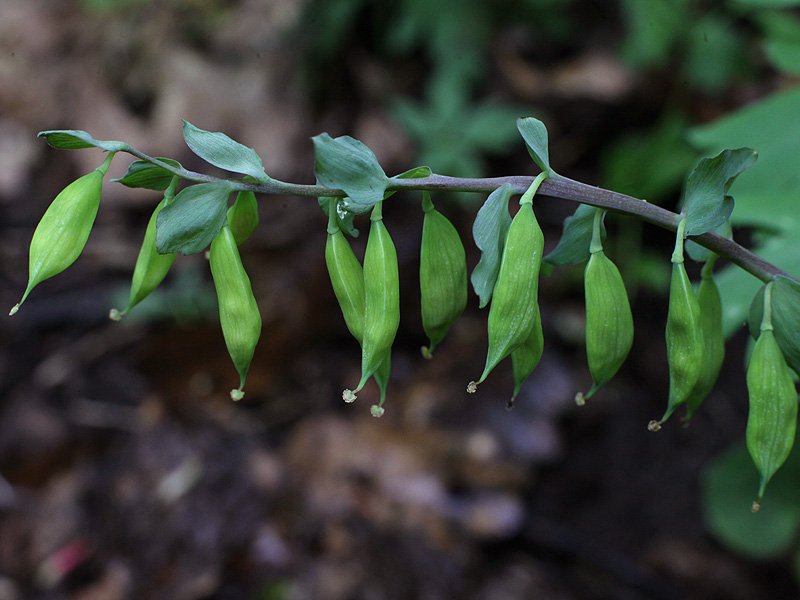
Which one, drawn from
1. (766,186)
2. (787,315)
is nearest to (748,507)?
(766,186)

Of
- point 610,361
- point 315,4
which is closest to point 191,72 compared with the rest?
point 315,4

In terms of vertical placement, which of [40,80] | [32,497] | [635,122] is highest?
[635,122]

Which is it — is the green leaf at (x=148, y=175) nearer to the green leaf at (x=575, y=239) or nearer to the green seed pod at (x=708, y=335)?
the green leaf at (x=575, y=239)

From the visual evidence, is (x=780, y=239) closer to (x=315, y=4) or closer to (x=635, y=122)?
(x=635, y=122)

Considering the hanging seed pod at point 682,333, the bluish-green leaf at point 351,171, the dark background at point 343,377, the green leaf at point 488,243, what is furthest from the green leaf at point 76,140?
the dark background at point 343,377

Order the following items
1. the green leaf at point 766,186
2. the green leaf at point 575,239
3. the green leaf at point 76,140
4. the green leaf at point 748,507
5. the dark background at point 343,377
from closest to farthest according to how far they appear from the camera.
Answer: the green leaf at point 76,140, the green leaf at point 575,239, the green leaf at point 766,186, the green leaf at point 748,507, the dark background at point 343,377

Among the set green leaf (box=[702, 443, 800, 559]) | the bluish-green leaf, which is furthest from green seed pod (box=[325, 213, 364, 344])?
green leaf (box=[702, 443, 800, 559])

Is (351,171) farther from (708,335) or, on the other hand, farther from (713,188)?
(708,335)
